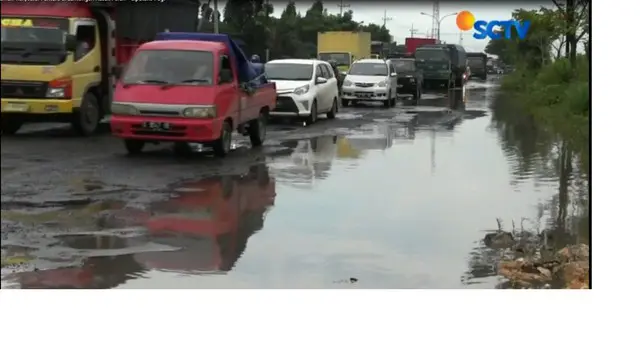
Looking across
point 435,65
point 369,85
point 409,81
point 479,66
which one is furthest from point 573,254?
point 479,66

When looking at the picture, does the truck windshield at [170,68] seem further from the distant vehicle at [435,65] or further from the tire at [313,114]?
the distant vehicle at [435,65]

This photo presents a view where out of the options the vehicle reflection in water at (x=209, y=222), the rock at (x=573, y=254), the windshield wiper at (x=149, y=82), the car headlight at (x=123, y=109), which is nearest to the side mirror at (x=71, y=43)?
the windshield wiper at (x=149, y=82)

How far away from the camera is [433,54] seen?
35406 millimetres

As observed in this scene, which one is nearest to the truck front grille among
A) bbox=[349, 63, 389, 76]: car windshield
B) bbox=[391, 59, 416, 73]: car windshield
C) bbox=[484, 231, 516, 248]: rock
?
bbox=[484, 231, 516, 248]: rock

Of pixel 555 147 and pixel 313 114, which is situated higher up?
pixel 313 114

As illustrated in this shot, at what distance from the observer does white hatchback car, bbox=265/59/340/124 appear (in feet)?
56.5

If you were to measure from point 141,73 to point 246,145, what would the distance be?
288 cm

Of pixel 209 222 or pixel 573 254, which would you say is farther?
pixel 209 222

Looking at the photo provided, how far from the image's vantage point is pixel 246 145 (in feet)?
45.1

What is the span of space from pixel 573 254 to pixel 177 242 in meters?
3.34

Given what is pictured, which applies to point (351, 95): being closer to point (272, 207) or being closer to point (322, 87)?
point (322, 87)

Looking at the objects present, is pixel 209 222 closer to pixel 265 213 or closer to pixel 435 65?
pixel 265 213

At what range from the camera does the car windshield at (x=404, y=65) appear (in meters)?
29.8

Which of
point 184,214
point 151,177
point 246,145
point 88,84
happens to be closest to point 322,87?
point 246,145
